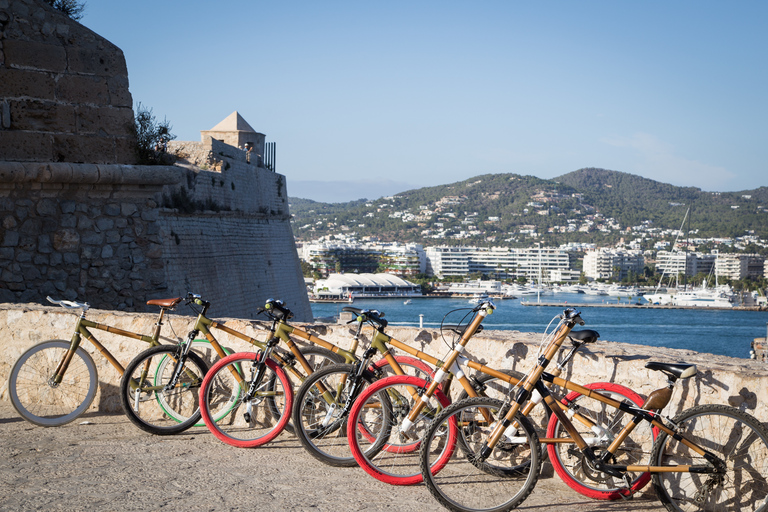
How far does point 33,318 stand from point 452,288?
314ft

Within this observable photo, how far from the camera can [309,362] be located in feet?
13.3

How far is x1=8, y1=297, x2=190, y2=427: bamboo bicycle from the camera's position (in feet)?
14.1

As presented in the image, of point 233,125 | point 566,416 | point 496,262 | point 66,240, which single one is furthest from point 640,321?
point 496,262

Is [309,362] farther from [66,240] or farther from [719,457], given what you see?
[66,240]

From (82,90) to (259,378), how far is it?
4445 mm

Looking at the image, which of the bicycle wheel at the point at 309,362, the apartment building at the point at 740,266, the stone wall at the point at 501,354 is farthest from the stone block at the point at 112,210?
the apartment building at the point at 740,266

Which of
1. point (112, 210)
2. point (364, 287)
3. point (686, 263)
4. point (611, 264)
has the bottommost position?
point (364, 287)

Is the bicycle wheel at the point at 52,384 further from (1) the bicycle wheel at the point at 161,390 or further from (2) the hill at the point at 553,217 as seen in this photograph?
(2) the hill at the point at 553,217

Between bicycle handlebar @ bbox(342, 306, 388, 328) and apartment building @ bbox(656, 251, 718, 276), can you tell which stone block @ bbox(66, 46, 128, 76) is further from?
apartment building @ bbox(656, 251, 718, 276)

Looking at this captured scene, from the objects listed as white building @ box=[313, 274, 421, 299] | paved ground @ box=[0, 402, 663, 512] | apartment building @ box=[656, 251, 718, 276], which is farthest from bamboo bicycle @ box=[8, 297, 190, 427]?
apartment building @ box=[656, 251, 718, 276]

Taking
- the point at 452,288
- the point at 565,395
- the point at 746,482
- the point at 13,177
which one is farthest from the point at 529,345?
the point at 452,288

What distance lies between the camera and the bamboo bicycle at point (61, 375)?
4.29 meters

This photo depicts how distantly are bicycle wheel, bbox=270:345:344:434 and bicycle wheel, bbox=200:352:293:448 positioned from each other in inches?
1.9

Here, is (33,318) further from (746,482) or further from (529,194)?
(529,194)
